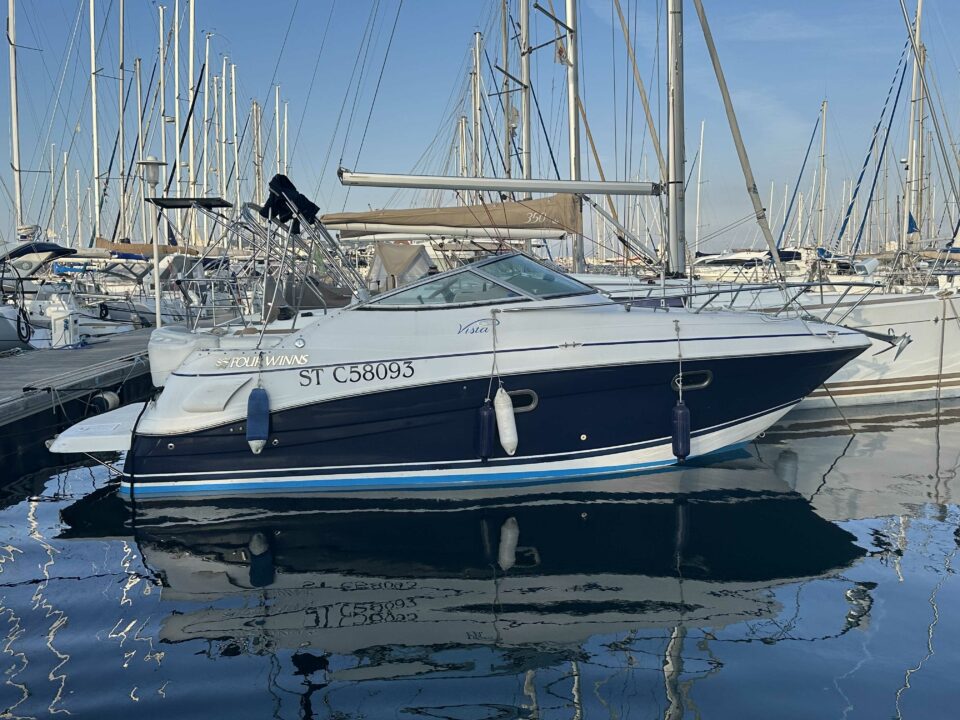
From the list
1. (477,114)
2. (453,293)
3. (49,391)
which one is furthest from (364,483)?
(477,114)

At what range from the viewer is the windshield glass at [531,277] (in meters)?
7.70

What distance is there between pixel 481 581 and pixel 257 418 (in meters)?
2.84

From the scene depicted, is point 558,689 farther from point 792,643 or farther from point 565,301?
point 565,301

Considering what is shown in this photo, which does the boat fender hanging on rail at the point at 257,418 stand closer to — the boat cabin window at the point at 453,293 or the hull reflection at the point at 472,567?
the hull reflection at the point at 472,567

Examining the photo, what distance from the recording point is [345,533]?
249 inches

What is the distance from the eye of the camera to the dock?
9.03m

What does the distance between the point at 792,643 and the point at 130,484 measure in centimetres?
590

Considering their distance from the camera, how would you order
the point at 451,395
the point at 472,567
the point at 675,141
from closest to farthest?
1. the point at 472,567
2. the point at 451,395
3. the point at 675,141

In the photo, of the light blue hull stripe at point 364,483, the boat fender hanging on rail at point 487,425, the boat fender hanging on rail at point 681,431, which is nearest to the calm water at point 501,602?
the light blue hull stripe at point 364,483

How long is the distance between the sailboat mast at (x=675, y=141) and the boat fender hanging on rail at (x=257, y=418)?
6.13 m

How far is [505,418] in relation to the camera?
7.10m

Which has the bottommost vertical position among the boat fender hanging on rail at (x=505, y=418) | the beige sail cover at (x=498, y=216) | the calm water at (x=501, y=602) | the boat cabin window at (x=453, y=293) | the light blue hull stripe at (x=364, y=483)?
the calm water at (x=501, y=602)

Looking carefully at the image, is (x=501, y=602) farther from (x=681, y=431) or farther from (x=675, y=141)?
(x=675, y=141)

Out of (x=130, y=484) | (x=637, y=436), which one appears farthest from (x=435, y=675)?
(x=130, y=484)
